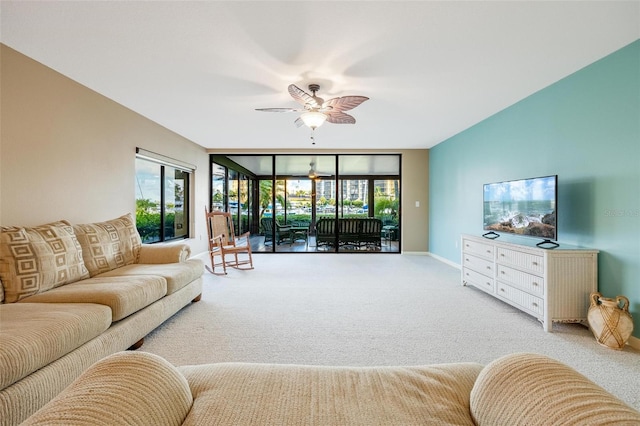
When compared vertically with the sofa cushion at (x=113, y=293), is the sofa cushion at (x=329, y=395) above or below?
above

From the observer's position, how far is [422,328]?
249 centimetres

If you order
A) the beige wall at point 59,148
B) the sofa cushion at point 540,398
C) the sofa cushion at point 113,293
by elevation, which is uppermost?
the beige wall at point 59,148

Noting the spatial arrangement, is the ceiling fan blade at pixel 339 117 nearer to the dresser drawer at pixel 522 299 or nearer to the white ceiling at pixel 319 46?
the white ceiling at pixel 319 46

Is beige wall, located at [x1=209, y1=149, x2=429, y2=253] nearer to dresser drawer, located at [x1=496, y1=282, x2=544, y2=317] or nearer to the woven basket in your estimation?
dresser drawer, located at [x1=496, y1=282, x2=544, y2=317]

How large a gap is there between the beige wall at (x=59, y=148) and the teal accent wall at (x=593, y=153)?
5058 millimetres

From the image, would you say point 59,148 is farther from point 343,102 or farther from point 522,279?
point 522,279

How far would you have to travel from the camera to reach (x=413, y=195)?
6.25 metres

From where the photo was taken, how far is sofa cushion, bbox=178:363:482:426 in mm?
727

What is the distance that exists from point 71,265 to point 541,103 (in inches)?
192

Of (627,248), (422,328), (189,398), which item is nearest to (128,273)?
(189,398)

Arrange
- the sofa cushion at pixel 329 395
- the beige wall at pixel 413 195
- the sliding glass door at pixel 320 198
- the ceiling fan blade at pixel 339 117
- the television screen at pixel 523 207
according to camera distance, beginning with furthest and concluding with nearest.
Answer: the sliding glass door at pixel 320 198 → the beige wall at pixel 413 195 → the ceiling fan blade at pixel 339 117 → the television screen at pixel 523 207 → the sofa cushion at pixel 329 395

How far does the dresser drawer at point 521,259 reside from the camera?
2.56 meters

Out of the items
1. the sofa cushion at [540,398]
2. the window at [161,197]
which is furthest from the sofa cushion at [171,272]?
the sofa cushion at [540,398]

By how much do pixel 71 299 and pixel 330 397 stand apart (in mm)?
2064
